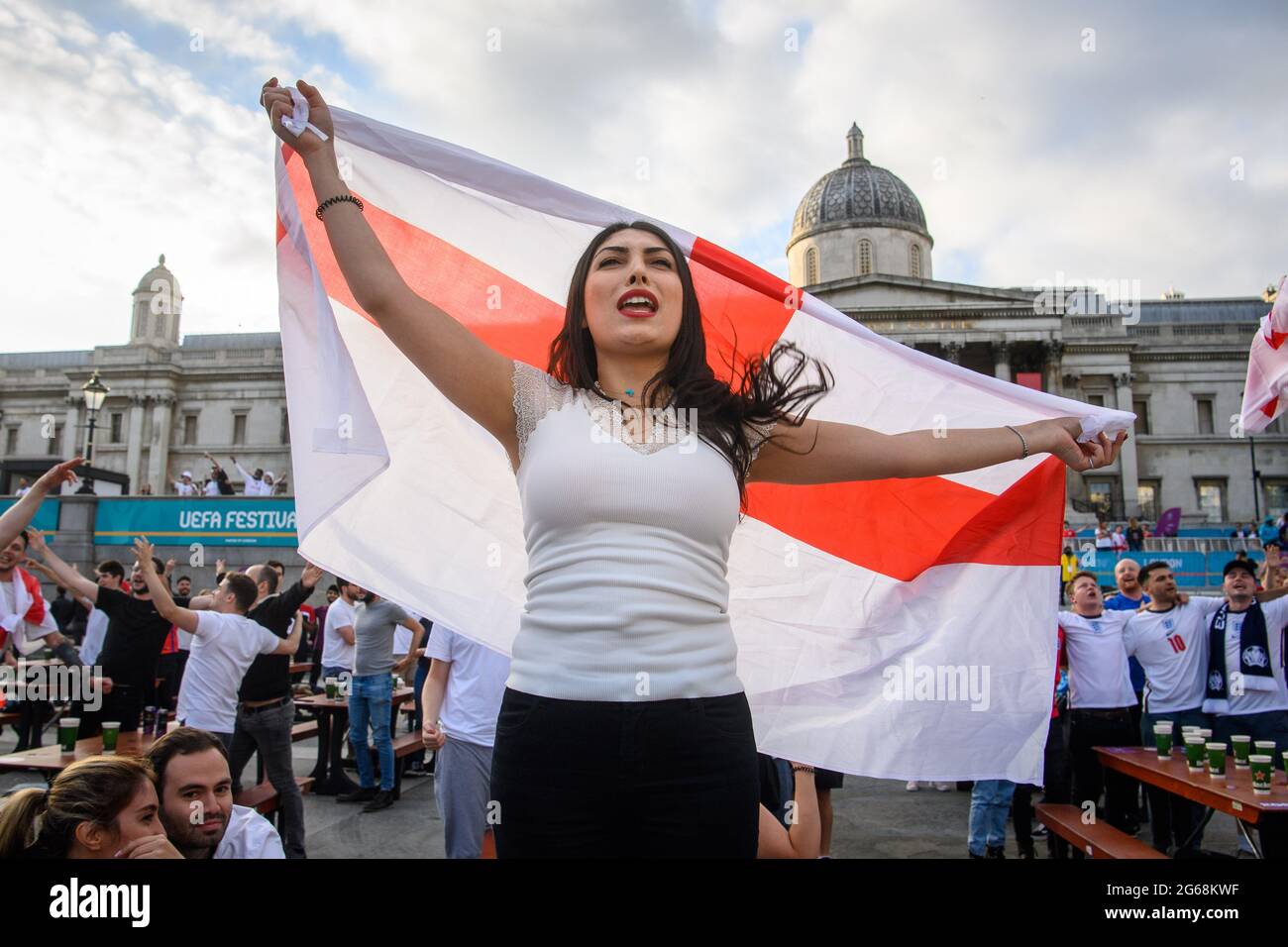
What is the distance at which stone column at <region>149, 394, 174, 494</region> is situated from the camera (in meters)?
58.8

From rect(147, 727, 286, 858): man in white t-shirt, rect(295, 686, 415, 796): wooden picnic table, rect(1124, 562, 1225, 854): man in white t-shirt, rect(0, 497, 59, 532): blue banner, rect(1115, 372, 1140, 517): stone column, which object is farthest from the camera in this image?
rect(1115, 372, 1140, 517): stone column

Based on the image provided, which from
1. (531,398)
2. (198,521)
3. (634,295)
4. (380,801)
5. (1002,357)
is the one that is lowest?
(380,801)

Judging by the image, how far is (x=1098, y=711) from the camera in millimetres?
7383

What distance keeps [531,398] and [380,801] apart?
25.7 feet

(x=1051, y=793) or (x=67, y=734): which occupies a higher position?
(x=67, y=734)

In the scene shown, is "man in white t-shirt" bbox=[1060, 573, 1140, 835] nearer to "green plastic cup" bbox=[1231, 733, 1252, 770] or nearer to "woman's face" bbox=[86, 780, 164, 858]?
"green plastic cup" bbox=[1231, 733, 1252, 770]

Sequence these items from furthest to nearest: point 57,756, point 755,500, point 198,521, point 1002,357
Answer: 1. point 1002,357
2. point 198,521
3. point 57,756
4. point 755,500

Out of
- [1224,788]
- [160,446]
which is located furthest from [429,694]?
[160,446]

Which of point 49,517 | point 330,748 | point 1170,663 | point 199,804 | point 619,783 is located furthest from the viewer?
point 49,517

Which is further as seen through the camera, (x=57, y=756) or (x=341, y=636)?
(x=341, y=636)

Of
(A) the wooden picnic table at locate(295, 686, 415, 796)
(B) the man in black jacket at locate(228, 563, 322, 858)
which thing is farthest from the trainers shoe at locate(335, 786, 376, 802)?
(B) the man in black jacket at locate(228, 563, 322, 858)

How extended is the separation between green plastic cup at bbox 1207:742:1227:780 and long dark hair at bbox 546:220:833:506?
5072mm

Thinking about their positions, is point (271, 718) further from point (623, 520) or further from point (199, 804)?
point (623, 520)

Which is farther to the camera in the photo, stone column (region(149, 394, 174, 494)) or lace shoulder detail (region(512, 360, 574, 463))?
stone column (region(149, 394, 174, 494))
